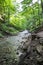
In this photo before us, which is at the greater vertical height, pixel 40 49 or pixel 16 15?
pixel 40 49

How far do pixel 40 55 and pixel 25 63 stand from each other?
815mm

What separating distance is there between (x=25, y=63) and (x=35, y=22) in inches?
530

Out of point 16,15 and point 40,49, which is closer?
point 40,49

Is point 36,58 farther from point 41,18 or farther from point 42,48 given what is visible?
point 41,18

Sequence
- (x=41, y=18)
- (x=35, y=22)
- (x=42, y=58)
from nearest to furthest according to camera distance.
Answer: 1. (x=42, y=58)
2. (x=41, y=18)
3. (x=35, y=22)

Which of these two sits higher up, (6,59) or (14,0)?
(14,0)

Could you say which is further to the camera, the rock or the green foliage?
the green foliage

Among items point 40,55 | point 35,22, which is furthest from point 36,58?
point 35,22

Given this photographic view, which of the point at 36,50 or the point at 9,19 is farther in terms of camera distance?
the point at 9,19

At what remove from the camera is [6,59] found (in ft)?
30.8

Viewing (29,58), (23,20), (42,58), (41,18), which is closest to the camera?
(42,58)

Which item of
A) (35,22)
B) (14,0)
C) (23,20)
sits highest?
(14,0)

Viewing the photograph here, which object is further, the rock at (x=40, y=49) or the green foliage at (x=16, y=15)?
the green foliage at (x=16, y=15)

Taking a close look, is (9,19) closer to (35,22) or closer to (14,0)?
(14,0)
